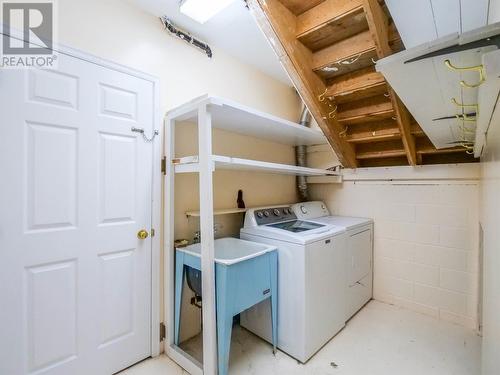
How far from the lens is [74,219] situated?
1597 mm

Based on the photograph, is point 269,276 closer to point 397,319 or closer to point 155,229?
point 155,229

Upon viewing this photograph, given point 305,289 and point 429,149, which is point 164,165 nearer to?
point 305,289

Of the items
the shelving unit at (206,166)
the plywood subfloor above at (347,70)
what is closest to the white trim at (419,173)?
the plywood subfloor above at (347,70)

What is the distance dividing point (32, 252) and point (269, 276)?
1515 mm

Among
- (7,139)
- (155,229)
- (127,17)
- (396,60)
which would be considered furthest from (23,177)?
(396,60)

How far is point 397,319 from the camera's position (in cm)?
248

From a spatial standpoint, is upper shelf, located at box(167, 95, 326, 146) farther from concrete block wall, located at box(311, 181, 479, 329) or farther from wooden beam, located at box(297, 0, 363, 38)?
concrete block wall, located at box(311, 181, 479, 329)

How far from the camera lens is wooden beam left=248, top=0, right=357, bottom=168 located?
1595 millimetres

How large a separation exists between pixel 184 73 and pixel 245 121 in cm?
67

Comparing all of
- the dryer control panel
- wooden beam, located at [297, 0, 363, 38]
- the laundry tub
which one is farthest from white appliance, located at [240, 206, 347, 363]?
wooden beam, located at [297, 0, 363, 38]

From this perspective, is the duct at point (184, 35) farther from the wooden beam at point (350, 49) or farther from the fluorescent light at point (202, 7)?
the wooden beam at point (350, 49)

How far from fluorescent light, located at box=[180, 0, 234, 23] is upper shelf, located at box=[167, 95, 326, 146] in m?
0.66

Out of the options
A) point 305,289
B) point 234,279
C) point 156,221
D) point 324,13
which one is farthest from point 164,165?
point 324,13

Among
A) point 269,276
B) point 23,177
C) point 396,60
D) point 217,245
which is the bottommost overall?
point 269,276
